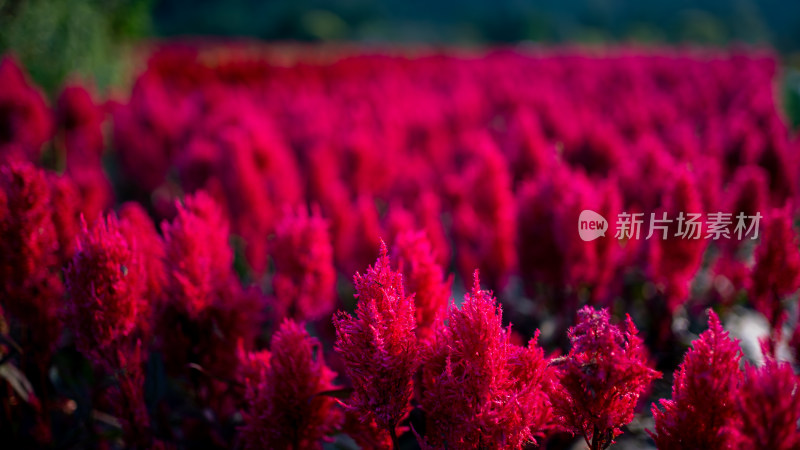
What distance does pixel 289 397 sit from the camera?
1.03 m

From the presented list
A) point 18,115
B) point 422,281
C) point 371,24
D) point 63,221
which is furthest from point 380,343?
point 371,24

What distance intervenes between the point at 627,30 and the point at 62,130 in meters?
37.0

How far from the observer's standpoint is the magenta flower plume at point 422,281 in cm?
102

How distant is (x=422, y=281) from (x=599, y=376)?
1.13 ft

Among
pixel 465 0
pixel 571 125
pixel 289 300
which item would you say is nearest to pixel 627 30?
pixel 465 0

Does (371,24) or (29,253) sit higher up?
(371,24)

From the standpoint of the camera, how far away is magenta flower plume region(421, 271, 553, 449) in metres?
0.83

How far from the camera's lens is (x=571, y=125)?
3361 mm

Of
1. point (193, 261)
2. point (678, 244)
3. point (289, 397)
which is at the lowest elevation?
point (289, 397)

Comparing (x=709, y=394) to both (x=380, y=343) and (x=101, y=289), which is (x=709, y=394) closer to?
(x=380, y=343)

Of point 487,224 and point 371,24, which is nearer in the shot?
point 487,224

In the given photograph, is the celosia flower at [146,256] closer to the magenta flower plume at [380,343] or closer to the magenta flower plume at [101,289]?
the magenta flower plume at [101,289]

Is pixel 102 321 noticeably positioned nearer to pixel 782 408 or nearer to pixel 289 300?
pixel 289 300

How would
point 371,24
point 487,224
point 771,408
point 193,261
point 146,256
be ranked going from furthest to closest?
point 371,24
point 487,224
point 146,256
point 193,261
point 771,408
